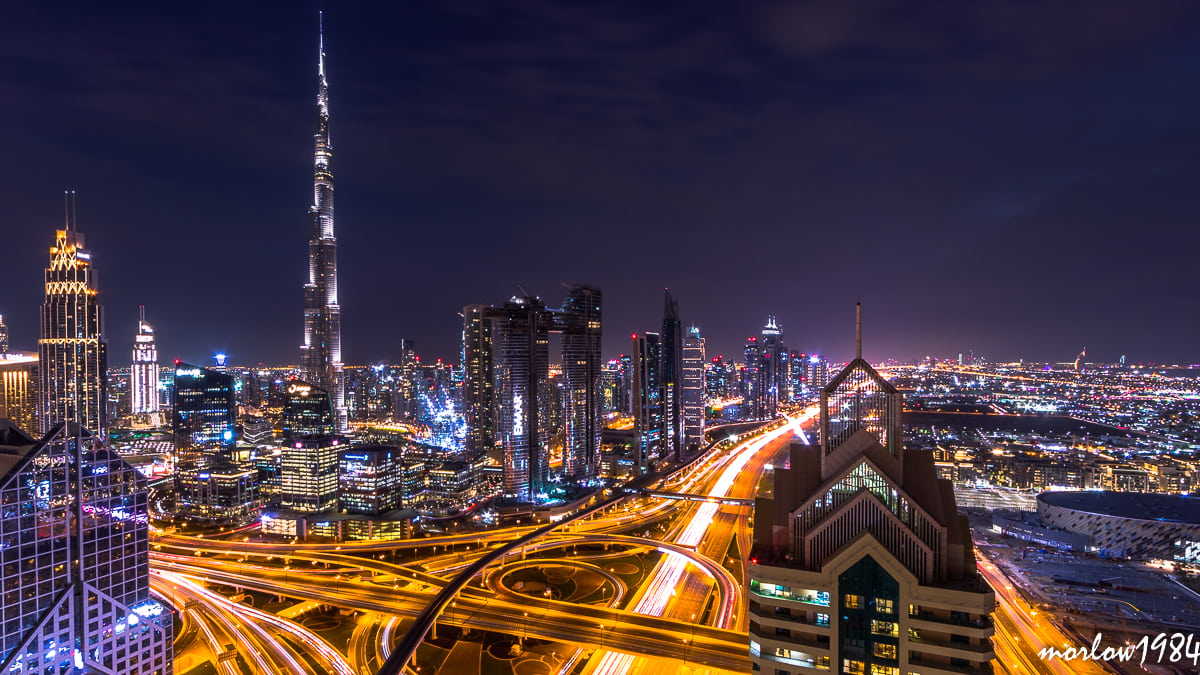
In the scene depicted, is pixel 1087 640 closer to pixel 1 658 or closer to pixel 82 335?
pixel 1 658

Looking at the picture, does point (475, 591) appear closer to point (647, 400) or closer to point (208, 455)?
point (647, 400)

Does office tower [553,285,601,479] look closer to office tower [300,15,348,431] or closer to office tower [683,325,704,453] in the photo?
office tower [683,325,704,453]

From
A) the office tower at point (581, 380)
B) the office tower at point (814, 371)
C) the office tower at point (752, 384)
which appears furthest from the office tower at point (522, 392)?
the office tower at point (814, 371)

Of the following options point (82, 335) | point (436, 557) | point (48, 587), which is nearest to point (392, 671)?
point (48, 587)

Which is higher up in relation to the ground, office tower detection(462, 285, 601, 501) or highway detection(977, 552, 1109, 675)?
office tower detection(462, 285, 601, 501)

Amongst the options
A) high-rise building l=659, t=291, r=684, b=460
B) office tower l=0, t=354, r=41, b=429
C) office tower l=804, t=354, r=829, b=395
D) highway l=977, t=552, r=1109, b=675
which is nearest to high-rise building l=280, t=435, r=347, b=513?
office tower l=0, t=354, r=41, b=429

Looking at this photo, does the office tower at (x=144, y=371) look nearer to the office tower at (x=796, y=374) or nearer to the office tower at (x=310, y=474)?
the office tower at (x=310, y=474)

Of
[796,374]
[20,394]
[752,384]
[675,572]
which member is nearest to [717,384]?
[752,384]
